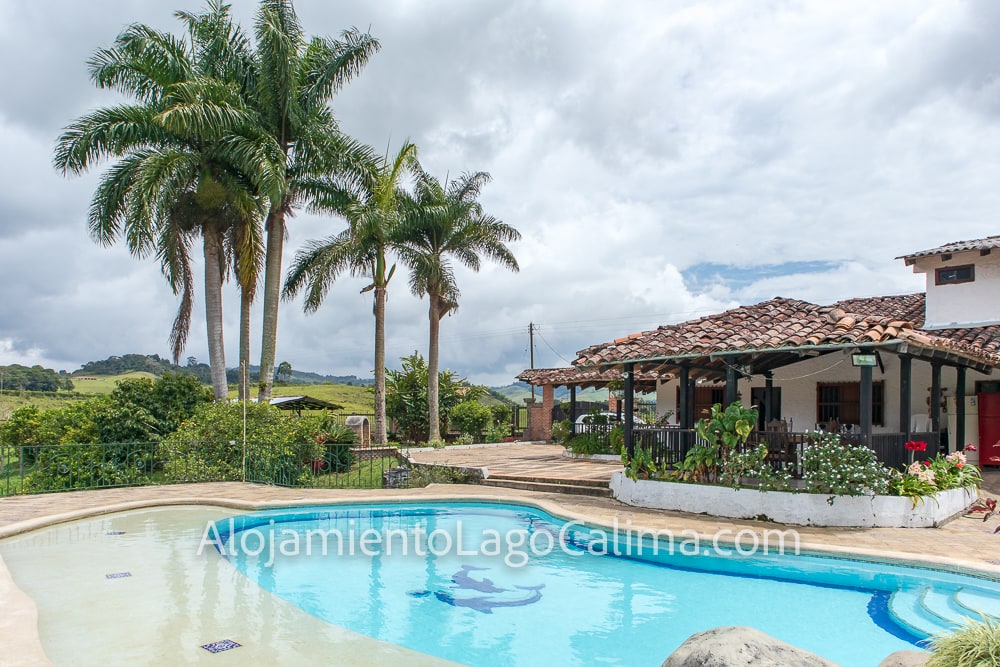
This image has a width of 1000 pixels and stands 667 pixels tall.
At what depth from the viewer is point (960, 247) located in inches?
701

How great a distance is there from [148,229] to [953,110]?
1928 cm

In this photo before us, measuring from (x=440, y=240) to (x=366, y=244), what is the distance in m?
3.56

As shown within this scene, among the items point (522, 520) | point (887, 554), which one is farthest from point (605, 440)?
point (887, 554)

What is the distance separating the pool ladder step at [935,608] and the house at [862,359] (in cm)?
396

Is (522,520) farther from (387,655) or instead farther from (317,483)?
(387,655)

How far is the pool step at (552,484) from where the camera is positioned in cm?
1543

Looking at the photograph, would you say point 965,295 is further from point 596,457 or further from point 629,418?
point 596,457

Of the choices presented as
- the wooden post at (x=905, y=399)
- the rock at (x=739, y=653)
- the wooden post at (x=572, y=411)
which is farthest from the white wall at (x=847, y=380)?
the rock at (x=739, y=653)

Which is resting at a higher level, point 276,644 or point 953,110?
point 953,110

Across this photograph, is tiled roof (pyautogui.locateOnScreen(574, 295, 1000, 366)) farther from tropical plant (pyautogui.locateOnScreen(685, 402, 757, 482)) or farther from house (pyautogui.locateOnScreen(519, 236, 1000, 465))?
tropical plant (pyautogui.locateOnScreen(685, 402, 757, 482))

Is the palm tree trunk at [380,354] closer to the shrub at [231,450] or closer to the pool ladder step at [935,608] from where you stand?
the shrub at [231,450]

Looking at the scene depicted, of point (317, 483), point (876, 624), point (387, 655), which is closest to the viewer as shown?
point (387, 655)

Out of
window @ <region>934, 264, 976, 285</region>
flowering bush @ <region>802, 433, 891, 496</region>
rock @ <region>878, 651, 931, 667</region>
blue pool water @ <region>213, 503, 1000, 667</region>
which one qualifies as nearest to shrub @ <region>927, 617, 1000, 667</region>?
rock @ <region>878, 651, 931, 667</region>

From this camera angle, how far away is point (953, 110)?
13102mm
